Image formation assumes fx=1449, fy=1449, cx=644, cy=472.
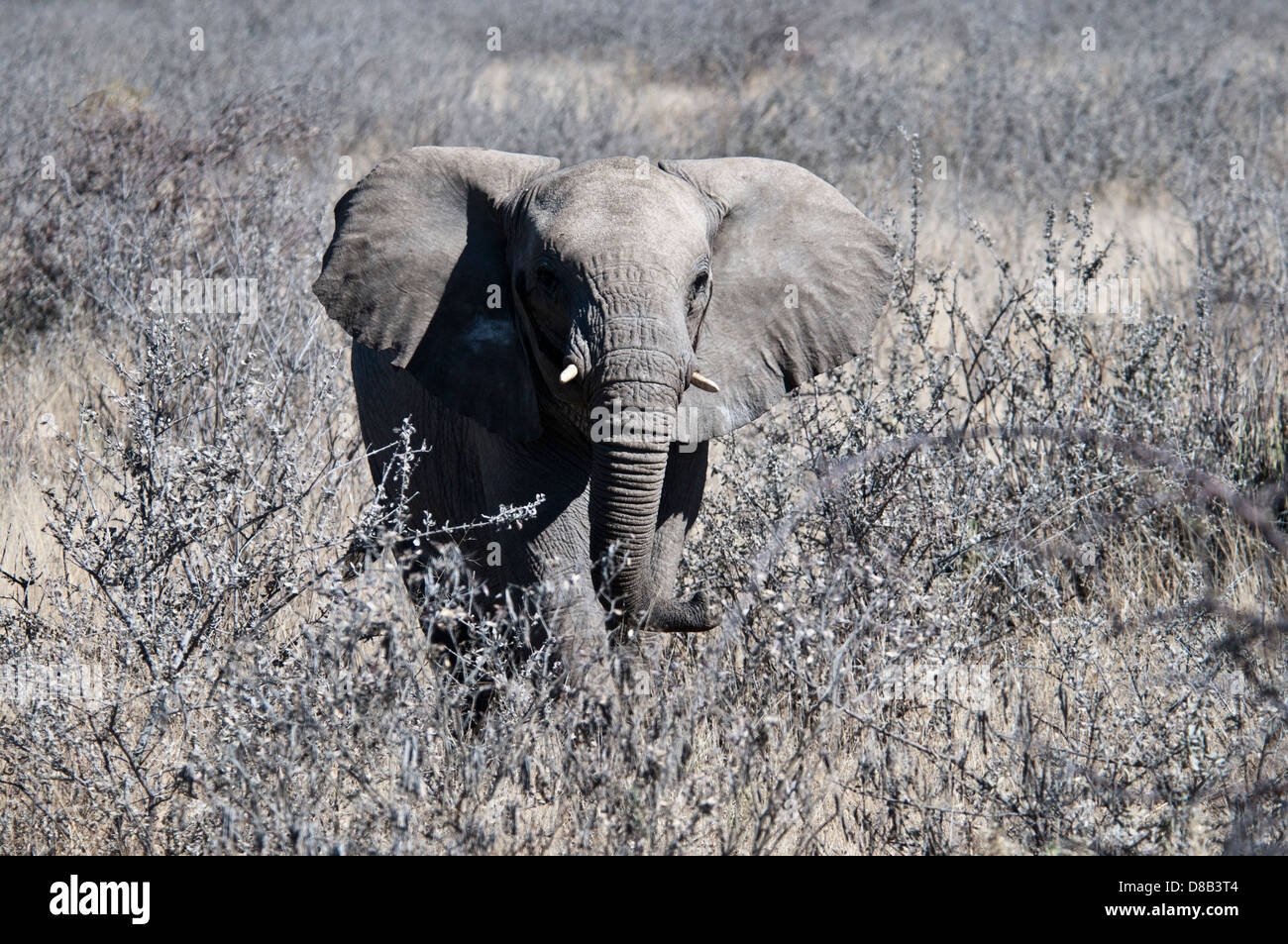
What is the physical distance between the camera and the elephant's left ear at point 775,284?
438 centimetres

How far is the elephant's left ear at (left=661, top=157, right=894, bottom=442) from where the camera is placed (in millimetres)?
4383

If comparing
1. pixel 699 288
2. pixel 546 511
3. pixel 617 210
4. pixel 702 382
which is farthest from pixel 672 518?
pixel 617 210

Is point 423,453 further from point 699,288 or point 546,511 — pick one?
point 699,288

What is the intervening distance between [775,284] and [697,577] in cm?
129

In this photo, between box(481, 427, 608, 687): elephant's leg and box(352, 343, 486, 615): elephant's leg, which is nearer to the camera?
box(481, 427, 608, 687): elephant's leg

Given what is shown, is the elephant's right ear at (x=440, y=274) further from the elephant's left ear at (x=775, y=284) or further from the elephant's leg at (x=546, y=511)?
the elephant's left ear at (x=775, y=284)

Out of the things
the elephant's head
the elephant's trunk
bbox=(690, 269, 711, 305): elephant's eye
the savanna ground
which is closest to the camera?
the savanna ground

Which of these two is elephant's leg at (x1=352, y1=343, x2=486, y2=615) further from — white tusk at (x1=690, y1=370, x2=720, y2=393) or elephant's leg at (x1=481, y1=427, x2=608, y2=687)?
white tusk at (x1=690, y1=370, x2=720, y2=393)

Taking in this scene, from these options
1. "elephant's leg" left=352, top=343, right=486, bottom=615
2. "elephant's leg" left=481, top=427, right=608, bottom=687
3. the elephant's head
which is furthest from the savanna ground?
the elephant's head

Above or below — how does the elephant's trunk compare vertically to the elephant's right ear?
below

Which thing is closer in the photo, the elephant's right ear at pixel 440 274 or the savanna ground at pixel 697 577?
the savanna ground at pixel 697 577

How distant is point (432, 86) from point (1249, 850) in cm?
1178

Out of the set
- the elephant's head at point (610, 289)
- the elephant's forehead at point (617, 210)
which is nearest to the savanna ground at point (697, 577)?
the elephant's head at point (610, 289)

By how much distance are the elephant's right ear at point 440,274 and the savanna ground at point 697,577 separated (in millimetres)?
454
